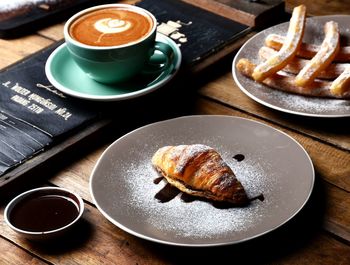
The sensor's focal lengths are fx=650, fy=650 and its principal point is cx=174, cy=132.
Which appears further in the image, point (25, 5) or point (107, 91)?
point (25, 5)

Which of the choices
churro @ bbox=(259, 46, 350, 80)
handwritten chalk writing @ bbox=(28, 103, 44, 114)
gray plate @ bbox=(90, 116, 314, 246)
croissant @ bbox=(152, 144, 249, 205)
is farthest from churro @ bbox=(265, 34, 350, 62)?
handwritten chalk writing @ bbox=(28, 103, 44, 114)

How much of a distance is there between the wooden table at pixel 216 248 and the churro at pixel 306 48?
112 millimetres

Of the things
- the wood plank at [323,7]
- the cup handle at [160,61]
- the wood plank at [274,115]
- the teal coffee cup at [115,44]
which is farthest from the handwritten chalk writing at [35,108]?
the wood plank at [323,7]

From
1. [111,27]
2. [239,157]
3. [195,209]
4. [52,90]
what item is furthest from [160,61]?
[195,209]

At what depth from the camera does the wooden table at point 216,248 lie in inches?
37.1

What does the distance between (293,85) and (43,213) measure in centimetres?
54

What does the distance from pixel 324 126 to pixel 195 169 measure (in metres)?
0.32

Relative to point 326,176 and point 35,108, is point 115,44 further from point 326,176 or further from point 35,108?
point 326,176

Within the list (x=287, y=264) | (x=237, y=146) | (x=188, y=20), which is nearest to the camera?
(x=287, y=264)

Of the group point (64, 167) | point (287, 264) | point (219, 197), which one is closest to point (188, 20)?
point (64, 167)

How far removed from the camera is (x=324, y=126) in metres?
1.20

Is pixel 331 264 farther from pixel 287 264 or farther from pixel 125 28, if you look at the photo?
pixel 125 28

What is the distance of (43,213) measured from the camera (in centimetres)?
99

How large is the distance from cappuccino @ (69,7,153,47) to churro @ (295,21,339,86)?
31 centimetres
